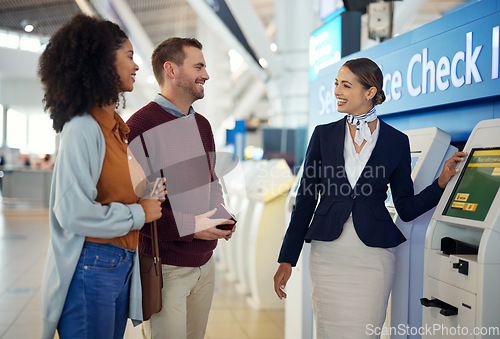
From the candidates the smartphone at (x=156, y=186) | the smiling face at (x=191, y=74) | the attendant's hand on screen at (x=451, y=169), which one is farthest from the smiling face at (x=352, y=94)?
the smartphone at (x=156, y=186)

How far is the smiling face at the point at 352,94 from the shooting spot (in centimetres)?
187

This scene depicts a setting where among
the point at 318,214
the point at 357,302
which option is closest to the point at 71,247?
the point at 318,214

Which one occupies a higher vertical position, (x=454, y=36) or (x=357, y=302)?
(x=454, y=36)

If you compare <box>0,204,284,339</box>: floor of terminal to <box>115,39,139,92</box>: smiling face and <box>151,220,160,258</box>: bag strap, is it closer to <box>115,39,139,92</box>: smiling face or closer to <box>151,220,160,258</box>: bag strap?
<box>151,220,160,258</box>: bag strap

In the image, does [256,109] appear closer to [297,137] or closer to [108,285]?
[297,137]

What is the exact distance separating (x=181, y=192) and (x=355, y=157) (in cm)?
66

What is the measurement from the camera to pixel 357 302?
181 centimetres

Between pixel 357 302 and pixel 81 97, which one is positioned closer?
pixel 81 97

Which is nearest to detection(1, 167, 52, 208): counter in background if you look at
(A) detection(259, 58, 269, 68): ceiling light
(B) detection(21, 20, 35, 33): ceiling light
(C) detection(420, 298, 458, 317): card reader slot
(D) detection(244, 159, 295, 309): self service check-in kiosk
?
(B) detection(21, 20, 35, 33): ceiling light

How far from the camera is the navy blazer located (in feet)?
5.91

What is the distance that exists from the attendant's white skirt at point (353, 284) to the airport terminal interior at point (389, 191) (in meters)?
0.20

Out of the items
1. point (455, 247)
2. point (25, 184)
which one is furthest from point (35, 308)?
point (25, 184)

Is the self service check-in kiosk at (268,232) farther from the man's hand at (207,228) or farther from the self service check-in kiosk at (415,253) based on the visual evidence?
the man's hand at (207,228)

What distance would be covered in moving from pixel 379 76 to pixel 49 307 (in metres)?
1.37
